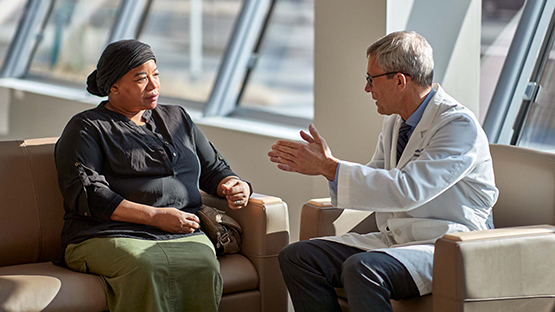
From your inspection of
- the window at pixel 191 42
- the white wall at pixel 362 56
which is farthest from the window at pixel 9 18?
the white wall at pixel 362 56

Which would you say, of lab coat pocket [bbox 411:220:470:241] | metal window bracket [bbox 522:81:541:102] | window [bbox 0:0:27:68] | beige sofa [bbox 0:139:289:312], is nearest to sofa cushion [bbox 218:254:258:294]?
beige sofa [bbox 0:139:289:312]

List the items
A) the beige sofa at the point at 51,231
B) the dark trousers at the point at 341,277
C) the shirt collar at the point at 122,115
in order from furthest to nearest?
the shirt collar at the point at 122,115 → the beige sofa at the point at 51,231 → the dark trousers at the point at 341,277

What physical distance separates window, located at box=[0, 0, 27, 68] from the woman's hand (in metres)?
5.98

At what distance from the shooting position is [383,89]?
7.98 feet

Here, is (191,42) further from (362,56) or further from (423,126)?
(423,126)

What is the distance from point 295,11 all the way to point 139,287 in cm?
280

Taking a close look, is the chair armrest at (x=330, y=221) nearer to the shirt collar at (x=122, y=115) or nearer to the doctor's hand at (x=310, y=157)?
the doctor's hand at (x=310, y=157)

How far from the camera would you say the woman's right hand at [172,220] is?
2.64 m

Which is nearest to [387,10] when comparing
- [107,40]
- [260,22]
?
[260,22]

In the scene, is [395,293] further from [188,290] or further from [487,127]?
[487,127]

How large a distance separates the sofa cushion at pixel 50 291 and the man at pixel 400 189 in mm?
728

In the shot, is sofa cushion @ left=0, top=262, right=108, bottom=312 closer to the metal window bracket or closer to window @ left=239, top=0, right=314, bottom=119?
window @ left=239, top=0, right=314, bottom=119

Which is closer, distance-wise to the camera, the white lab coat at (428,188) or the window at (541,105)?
the white lab coat at (428,188)

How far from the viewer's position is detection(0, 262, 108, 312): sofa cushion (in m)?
2.28
